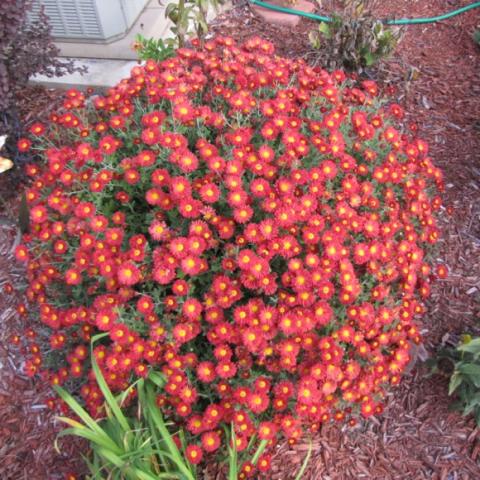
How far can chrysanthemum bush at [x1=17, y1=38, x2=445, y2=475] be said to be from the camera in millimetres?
2023

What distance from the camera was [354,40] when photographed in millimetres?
3791

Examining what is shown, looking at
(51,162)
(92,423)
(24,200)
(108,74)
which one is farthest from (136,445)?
(108,74)

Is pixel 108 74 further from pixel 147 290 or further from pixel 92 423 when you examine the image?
pixel 92 423

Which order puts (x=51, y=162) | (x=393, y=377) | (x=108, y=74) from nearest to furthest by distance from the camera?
(x=393, y=377) < (x=51, y=162) < (x=108, y=74)

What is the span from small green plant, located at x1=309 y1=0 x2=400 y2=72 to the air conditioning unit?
4.96 feet

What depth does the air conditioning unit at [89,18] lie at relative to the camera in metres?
3.95

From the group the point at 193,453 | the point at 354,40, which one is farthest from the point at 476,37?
the point at 193,453

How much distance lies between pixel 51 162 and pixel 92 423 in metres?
1.23

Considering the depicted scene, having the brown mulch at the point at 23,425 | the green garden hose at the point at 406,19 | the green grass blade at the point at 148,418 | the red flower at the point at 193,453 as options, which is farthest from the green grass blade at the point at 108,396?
the green garden hose at the point at 406,19

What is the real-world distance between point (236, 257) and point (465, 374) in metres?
1.18

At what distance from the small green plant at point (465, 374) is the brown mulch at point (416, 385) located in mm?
89

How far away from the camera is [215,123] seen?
247 centimetres

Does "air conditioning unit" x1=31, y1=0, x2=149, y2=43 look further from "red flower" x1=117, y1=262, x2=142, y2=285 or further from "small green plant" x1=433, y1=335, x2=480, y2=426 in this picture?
"small green plant" x1=433, y1=335, x2=480, y2=426

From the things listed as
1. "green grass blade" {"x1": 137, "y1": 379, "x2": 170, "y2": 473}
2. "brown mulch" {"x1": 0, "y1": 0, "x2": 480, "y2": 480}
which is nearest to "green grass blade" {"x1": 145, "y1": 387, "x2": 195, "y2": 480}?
"green grass blade" {"x1": 137, "y1": 379, "x2": 170, "y2": 473}
